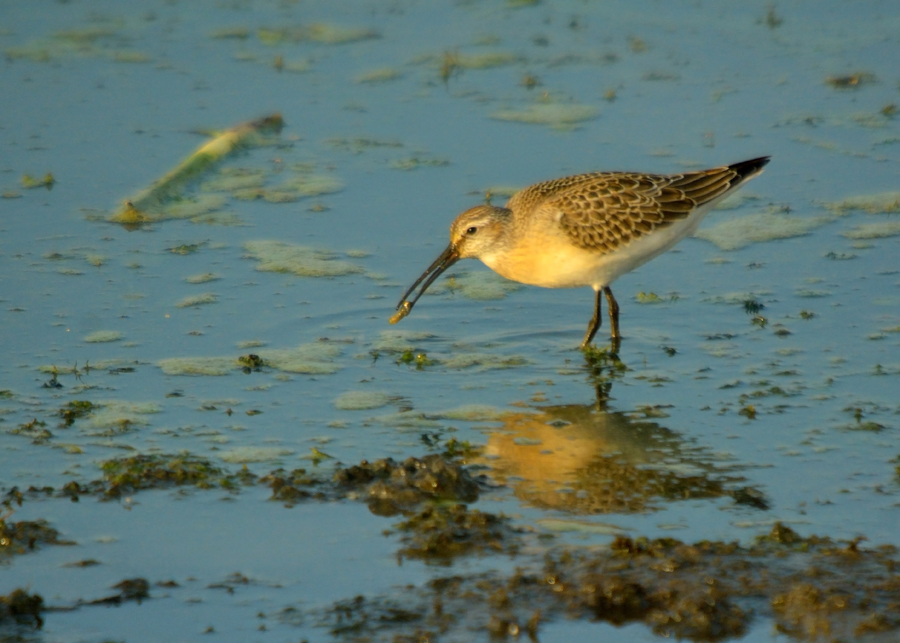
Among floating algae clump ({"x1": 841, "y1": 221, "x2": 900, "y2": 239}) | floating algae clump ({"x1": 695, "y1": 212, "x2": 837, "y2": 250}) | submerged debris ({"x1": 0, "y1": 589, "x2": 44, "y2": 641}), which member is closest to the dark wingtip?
floating algae clump ({"x1": 695, "y1": 212, "x2": 837, "y2": 250})

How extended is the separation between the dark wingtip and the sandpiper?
94 millimetres

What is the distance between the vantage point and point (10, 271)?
8.64m

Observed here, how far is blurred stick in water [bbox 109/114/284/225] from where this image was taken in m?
9.55

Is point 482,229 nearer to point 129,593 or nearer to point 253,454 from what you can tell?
point 253,454

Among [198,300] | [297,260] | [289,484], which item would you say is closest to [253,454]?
[289,484]

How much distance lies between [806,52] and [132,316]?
7319 millimetres

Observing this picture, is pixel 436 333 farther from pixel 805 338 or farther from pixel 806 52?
pixel 806 52

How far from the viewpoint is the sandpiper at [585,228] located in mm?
7824

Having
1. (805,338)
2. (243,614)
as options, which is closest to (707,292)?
(805,338)

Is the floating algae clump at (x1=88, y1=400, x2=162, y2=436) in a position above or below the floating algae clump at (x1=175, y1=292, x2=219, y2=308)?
below

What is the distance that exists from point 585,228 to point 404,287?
1.38 m

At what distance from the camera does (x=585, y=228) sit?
7.80 m

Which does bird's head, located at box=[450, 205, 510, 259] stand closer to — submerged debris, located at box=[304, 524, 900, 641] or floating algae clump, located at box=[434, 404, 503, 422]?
floating algae clump, located at box=[434, 404, 503, 422]

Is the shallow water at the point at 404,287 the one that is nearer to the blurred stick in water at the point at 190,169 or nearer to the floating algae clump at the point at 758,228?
the floating algae clump at the point at 758,228
